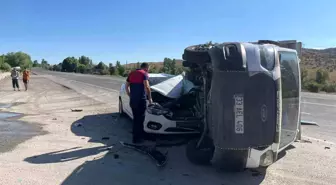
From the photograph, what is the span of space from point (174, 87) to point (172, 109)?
0.80m

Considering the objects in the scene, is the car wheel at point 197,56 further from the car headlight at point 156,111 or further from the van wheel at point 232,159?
the car headlight at point 156,111

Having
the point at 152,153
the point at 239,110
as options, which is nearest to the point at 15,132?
the point at 152,153

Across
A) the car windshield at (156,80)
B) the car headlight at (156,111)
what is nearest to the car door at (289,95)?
the car headlight at (156,111)

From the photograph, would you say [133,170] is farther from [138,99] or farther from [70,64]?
[70,64]

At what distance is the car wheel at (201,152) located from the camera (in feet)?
16.9

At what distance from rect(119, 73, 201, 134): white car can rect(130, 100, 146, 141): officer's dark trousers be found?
0.19 meters

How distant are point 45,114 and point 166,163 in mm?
7000

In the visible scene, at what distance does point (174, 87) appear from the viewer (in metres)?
8.09

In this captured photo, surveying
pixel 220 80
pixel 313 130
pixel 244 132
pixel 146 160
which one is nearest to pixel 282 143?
pixel 244 132

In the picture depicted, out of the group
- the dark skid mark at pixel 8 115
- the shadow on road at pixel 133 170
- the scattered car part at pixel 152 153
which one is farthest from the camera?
the dark skid mark at pixel 8 115

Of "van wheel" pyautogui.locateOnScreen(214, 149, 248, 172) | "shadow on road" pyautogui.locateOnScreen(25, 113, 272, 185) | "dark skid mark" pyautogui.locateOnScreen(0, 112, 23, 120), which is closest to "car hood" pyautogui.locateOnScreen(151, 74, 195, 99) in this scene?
"shadow on road" pyautogui.locateOnScreen(25, 113, 272, 185)

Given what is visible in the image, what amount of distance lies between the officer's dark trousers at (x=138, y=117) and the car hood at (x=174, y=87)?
2.55 feet

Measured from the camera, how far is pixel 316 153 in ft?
21.1

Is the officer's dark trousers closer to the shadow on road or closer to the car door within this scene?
the shadow on road
